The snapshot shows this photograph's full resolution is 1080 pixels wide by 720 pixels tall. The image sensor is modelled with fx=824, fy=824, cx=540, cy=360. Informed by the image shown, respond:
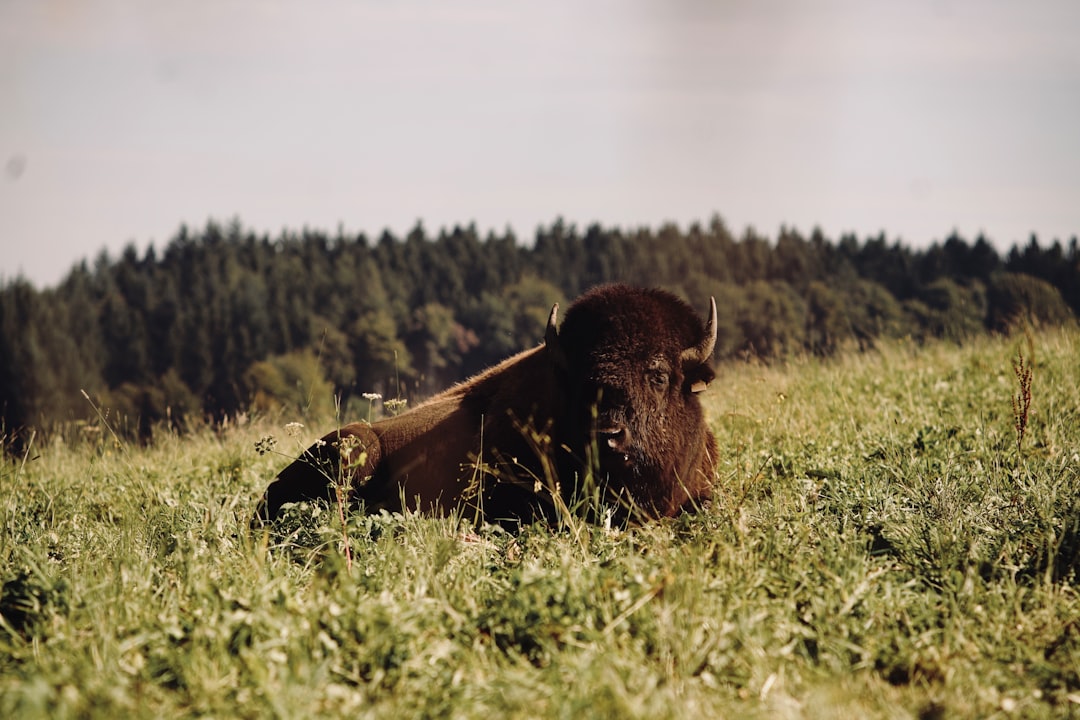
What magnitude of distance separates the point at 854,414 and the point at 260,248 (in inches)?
4159

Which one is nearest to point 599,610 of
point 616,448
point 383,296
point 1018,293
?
point 616,448

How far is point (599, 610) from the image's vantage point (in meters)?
3.67

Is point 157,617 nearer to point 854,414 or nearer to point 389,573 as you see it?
point 389,573

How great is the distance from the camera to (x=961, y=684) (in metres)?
3.41

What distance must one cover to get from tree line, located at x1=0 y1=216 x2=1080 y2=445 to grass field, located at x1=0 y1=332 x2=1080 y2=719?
151 feet

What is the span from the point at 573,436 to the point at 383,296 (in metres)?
88.0

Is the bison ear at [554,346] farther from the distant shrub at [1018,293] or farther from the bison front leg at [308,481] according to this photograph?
the distant shrub at [1018,293]

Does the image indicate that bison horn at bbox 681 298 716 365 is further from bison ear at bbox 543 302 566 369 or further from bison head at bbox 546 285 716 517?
bison ear at bbox 543 302 566 369

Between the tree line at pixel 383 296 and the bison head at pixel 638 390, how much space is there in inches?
1778

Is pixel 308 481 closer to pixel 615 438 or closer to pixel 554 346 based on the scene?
pixel 554 346

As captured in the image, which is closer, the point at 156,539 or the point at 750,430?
the point at 156,539

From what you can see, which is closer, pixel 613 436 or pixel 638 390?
pixel 613 436

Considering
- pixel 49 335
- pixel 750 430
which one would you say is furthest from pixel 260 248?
pixel 750 430

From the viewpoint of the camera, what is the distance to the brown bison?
5.75 metres
